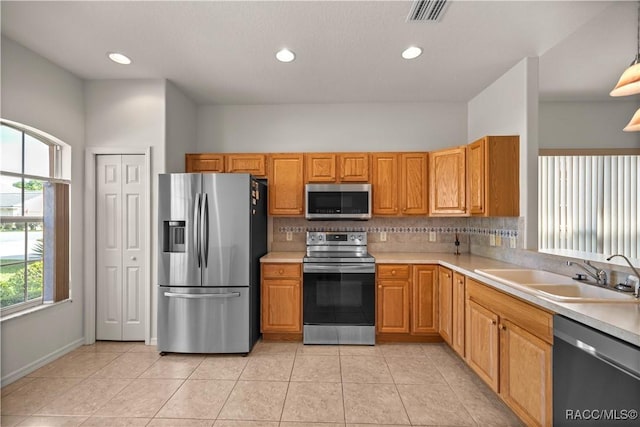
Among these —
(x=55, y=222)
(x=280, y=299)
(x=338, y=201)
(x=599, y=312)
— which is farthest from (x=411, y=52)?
(x=55, y=222)

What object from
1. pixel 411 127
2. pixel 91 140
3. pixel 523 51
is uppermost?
pixel 523 51

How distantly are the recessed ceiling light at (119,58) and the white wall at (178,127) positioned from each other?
1.51 ft

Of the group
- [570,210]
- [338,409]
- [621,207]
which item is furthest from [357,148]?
[338,409]

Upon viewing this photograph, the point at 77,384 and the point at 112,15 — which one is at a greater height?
the point at 112,15

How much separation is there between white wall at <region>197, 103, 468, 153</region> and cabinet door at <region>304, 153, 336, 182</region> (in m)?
0.33

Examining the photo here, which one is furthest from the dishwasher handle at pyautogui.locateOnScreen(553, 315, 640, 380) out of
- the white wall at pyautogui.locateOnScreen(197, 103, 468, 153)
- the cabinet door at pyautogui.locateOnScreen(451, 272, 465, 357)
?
the white wall at pyautogui.locateOnScreen(197, 103, 468, 153)

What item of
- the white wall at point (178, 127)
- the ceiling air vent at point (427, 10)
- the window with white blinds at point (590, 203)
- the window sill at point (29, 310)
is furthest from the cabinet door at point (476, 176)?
the window sill at point (29, 310)

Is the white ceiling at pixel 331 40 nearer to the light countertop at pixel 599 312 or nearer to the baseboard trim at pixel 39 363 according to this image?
the light countertop at pixel 599 312

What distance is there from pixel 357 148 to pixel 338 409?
2903 millimetres

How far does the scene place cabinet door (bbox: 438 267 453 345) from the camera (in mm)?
3057

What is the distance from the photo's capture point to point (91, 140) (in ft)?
11.0

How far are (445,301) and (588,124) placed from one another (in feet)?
6.38

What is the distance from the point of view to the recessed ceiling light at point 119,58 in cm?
282

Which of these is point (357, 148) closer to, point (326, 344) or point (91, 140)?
point (326, 344)
